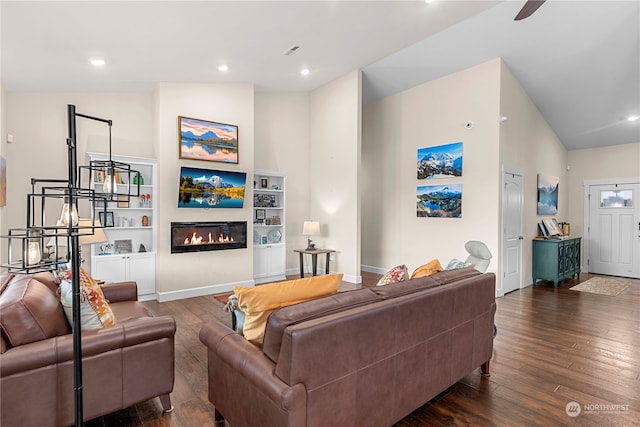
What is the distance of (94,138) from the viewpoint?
17.1 feet

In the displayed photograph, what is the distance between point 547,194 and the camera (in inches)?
267

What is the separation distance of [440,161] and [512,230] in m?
1.64

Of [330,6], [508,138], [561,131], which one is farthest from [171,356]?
[561,131]

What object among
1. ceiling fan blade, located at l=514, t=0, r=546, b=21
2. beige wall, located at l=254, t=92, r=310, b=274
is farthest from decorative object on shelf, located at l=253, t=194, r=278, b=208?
ceiling fan blade, located at l=514, t=0, r=546, b=21

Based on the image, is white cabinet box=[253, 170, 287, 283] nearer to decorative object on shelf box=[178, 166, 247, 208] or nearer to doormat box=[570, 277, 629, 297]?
decorative object on shelf box=[178, 166, 247, 208]

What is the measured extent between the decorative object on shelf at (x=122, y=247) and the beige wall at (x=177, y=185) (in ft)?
1.56

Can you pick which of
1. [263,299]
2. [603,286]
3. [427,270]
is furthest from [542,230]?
[263,299]

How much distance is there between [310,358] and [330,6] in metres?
3.66

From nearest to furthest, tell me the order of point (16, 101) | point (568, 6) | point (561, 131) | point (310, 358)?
point (310, 358)
point (568, 6)
point (16, 101)
point (561, 131)

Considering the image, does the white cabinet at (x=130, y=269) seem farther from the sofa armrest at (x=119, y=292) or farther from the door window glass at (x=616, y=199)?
the door window glass at (x=616, y=199)

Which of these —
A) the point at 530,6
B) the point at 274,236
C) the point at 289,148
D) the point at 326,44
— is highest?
the point at 326,44

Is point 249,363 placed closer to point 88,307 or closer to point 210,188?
point 88,307

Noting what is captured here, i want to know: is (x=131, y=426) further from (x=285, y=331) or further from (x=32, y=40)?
(x=32, y=40)

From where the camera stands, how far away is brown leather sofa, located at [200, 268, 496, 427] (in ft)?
5.10
